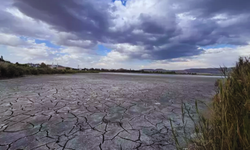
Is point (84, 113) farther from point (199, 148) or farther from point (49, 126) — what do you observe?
point (199, 148)

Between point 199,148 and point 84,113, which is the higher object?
point 199,148

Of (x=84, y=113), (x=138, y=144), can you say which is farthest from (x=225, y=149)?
(x=84, y=113)

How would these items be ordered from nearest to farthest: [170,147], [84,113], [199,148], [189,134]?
[199,148], [170,147], [189,134], [84,113]

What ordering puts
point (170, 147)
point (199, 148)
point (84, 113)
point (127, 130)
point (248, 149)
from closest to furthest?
point (248, 149), point (199, 148), point (170, 147), point (127, 130), point (84, 113)

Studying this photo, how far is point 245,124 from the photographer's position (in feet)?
2.84

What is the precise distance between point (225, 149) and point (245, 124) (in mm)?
204

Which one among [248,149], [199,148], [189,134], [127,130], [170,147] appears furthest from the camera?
[127,130]

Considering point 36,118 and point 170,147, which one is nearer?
point 170,147

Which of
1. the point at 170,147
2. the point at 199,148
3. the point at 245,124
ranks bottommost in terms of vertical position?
the point at 170,147

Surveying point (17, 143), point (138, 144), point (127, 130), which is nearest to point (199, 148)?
point (138, 144)

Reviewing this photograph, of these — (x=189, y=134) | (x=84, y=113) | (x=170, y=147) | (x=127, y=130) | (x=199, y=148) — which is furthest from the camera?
(x=84, y=113)

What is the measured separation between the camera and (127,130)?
2186mm

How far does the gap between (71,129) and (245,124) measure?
212cm

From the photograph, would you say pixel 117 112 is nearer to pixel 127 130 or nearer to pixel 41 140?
pixel 127 130
